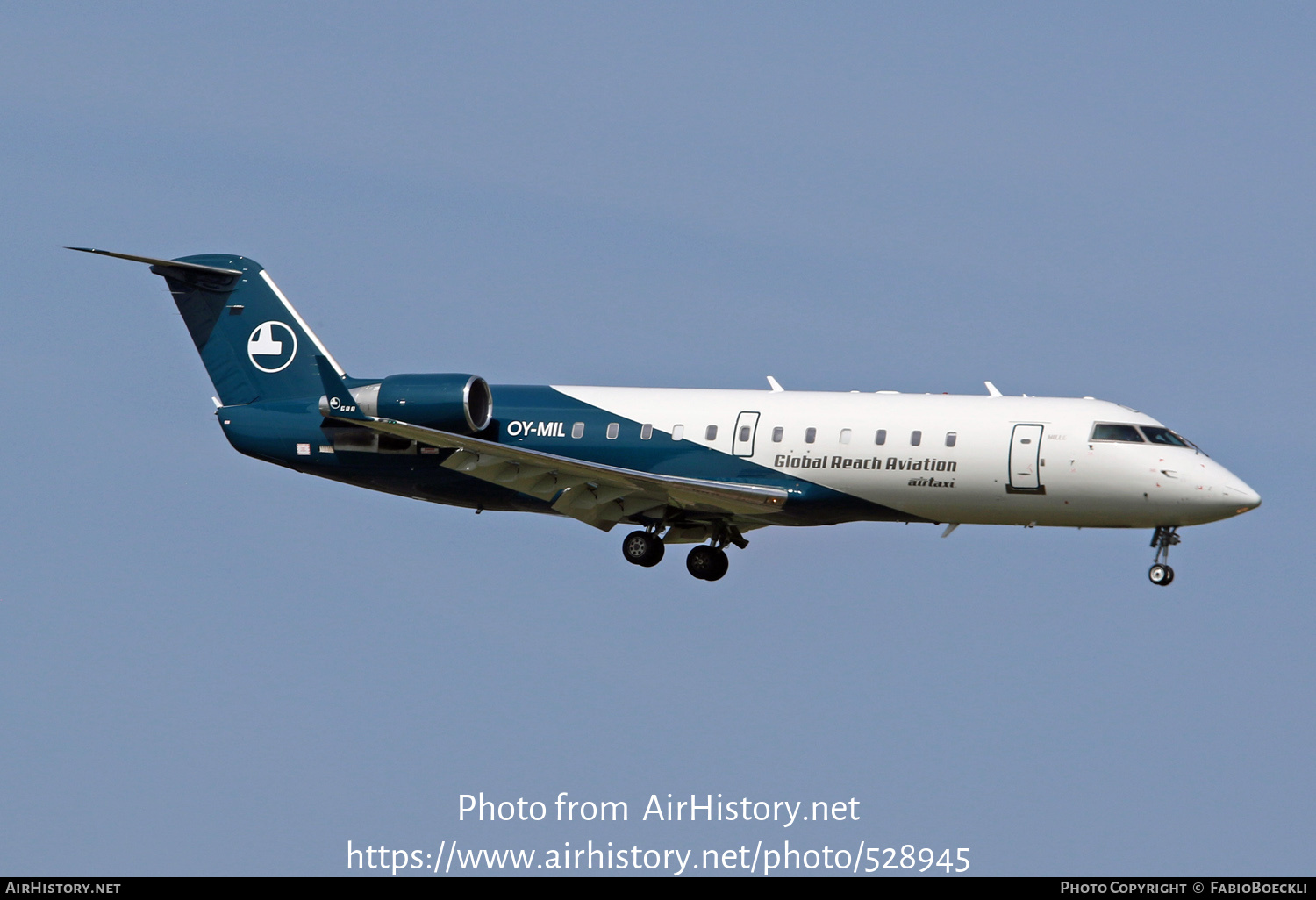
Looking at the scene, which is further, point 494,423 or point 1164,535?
point 494,423

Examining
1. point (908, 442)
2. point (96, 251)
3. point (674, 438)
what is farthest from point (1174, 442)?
point (96, 251)

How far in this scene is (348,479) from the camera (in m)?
40.1

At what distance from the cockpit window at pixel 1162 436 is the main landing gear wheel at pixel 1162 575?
7.75 feet

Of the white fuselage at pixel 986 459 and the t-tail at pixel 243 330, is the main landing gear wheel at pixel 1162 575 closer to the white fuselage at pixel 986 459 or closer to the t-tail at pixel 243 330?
the white fuselage at pixel 986 459

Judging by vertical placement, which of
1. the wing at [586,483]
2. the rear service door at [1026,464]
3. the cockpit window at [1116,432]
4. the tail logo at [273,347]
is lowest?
the wing at [586,483]

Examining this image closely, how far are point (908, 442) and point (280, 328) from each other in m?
14.9

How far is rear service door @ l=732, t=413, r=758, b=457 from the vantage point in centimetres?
3691

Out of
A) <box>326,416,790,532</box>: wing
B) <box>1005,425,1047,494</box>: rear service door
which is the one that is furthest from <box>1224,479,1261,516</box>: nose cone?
<box>326,416,790,532</box>: wing

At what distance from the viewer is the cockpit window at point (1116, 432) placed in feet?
115

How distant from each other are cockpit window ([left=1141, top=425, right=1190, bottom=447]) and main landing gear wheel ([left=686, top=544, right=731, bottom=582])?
30.7ft

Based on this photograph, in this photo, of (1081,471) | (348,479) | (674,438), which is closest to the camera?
(1081,471)

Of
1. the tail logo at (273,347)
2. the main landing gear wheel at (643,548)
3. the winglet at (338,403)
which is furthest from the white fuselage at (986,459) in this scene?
the tail logo at (273,347)

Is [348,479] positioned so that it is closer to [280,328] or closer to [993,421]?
[280,328]

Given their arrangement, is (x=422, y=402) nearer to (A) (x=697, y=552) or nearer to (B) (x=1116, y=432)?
(A) (x=697, y=552)
